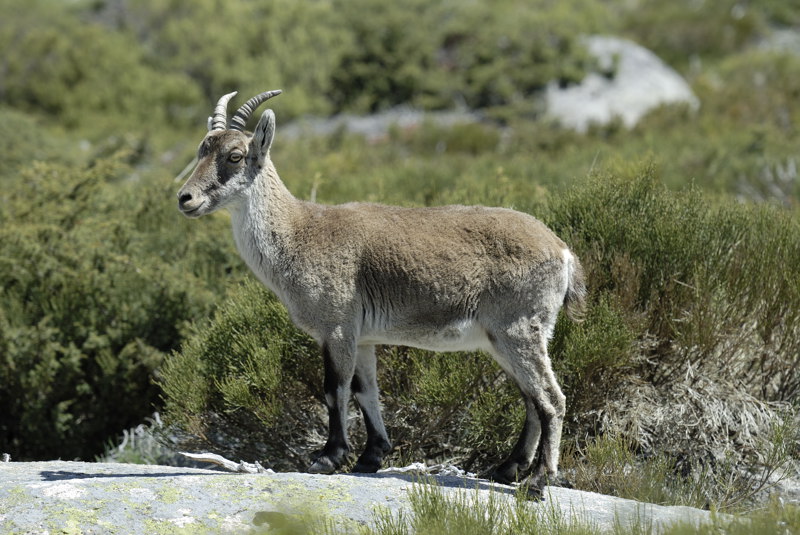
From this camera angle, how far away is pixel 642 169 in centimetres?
1017

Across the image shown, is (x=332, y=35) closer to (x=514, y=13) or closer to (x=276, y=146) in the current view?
(x=514, y=13)

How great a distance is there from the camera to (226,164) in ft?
23.8

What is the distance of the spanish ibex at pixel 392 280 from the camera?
23.2 feet

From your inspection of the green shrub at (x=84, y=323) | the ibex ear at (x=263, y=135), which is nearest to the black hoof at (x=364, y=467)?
the ibex ear at (x=263, y=135)

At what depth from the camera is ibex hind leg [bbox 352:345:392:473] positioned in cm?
741

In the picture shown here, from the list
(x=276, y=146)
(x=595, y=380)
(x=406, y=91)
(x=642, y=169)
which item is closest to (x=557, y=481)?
(x=595, y=380)

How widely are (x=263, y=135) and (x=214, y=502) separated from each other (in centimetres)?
254

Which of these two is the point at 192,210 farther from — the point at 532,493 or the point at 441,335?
the point at 532,493

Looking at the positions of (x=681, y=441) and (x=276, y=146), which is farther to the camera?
(x=276, y=146)

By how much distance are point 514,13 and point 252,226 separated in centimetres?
3009

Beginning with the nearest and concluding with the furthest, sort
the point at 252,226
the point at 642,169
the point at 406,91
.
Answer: the point at 252,226 < the point at 642,169 < the point at 406,91

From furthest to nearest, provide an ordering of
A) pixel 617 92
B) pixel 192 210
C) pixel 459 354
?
1. pixel 617 92
2. pixel 459 354
3. pixel 192 210

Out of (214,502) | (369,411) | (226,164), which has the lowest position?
(369,411)

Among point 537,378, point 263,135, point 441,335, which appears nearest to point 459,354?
point 441,335
